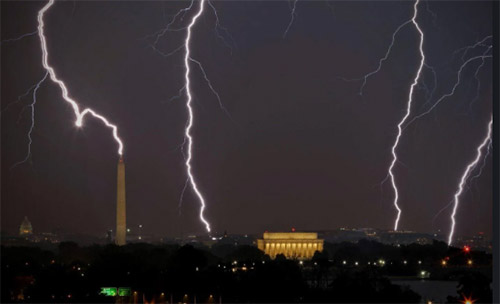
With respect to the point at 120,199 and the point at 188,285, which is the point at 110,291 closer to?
the point at 188,285

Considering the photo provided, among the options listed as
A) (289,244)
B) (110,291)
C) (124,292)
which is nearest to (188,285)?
(124,292)

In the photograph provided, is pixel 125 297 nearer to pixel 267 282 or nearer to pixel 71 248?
pixel 267 282

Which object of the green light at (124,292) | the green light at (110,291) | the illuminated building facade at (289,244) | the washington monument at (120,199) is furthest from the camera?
the illuminated building facade at (289,244)

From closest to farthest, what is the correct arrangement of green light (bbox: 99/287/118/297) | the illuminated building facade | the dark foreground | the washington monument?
the dark foreground
green light (bbox: 99/287/118/297)
the washington monument
the illuminated building facade

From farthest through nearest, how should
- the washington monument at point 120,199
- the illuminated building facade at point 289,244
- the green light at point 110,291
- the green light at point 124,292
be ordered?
the illuminated building facade at point 289,244 → the washington monument at point 120,199 → the green light at point 124,292 → the green light at point 110,291

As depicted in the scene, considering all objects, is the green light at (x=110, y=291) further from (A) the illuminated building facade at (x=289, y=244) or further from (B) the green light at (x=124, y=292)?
(A) the illuminated building facade at (x=289, y=244)

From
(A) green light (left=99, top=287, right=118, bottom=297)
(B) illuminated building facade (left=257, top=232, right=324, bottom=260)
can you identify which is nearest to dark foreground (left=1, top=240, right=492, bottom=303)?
(A) green light (left=99, top=287, right=118, bottom=297)

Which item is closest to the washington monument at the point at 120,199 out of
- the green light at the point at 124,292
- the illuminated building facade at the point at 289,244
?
the green light at the point at 124,292

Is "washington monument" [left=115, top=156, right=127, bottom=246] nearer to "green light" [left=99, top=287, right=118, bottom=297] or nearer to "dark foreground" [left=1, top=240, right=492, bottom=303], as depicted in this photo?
"dark foreground" [left=1, top=240, right=492, bottom=303]
